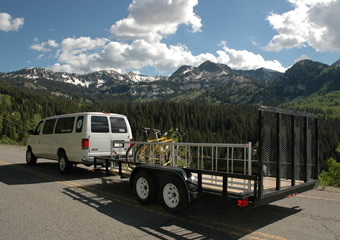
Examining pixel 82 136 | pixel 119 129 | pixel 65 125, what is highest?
pixel 65 125

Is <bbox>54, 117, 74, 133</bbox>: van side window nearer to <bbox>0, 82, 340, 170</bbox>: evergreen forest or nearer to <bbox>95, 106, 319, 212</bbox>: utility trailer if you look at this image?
<bbox>95, 106, 319, 212</bbox>: utility trailer

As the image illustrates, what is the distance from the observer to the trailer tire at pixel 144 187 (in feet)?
21.0

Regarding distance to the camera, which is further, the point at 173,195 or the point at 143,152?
the point at 143,152

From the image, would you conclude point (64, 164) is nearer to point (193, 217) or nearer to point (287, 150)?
point (193, 217)

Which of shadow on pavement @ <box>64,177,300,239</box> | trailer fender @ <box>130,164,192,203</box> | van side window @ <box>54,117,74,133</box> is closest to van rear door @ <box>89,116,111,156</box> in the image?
A: van side window @ <box>54,117,74,133</box>

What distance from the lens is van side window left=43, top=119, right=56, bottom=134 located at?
11689mm

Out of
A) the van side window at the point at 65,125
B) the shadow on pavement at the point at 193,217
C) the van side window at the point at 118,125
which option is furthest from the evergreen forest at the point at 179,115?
the shadow on pavement at the point at 193,217

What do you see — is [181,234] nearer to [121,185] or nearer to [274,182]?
[274,182]

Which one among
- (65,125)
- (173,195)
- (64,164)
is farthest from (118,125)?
(173,195)

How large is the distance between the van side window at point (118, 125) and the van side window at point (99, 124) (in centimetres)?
25

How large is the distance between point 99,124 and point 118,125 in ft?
2.73

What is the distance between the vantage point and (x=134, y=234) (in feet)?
15.8

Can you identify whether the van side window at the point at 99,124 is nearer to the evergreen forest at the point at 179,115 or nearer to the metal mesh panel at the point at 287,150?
the metal mesh panel at the point at 287,150

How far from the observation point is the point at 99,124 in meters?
10.1
